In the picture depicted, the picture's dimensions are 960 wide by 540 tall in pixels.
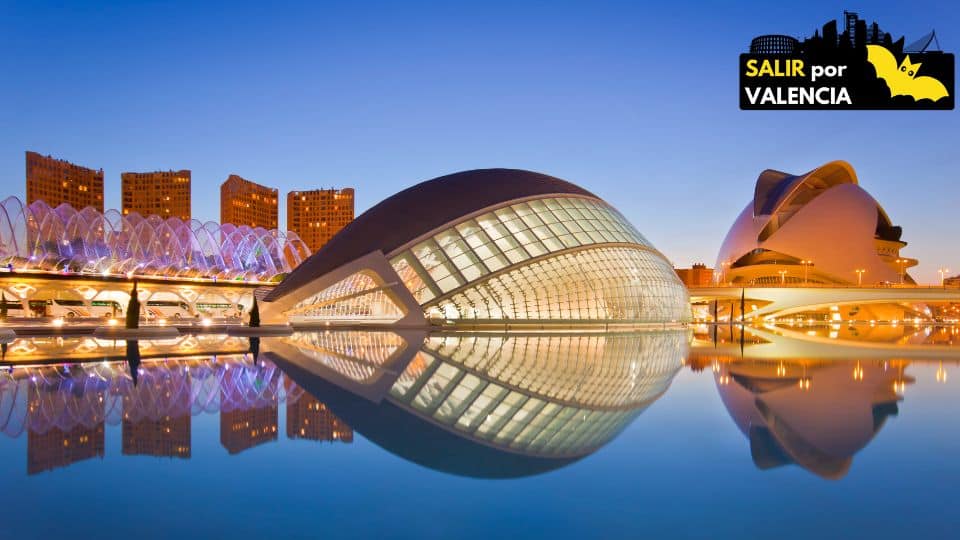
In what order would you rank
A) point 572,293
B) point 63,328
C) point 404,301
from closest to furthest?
point 63,328
point 404,301
point 572,293

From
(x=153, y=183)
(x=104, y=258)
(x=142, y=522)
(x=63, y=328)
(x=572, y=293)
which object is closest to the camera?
(x=142, y=522)

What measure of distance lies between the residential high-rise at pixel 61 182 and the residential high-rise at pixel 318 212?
44.7 metres

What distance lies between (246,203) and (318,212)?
20646 millimetres

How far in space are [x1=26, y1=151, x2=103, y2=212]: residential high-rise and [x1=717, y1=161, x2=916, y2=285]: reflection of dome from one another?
105387mm

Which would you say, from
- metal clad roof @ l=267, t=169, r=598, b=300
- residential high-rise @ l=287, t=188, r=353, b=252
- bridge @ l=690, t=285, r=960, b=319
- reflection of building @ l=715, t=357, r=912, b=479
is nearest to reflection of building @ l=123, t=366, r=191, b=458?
reflection of building @ l=715, t=357, r=912, b=479

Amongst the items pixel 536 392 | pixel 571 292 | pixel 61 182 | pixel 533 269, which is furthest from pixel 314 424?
pixel 61 182

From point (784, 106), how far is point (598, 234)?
14.1 meters

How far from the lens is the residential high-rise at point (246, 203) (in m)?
146

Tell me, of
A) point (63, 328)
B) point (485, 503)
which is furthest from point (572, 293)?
point (485, 503)

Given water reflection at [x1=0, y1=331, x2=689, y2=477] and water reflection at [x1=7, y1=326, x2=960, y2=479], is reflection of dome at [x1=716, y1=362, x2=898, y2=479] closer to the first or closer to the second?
water reflection at [x1=7, y1=326, x2=960, y2=479]

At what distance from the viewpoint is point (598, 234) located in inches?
1558

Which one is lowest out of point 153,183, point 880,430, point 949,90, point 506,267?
point 880,430

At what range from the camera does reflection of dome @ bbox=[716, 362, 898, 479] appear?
741cm

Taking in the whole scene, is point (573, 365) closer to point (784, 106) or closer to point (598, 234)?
point (784, 106)
